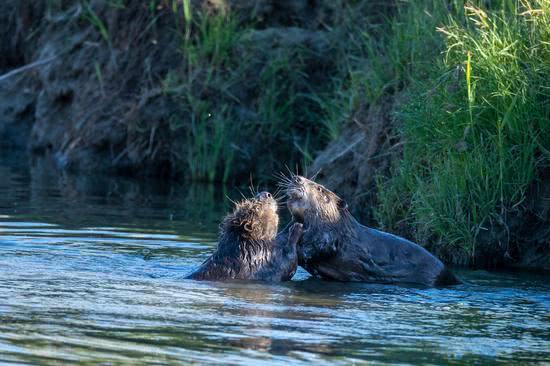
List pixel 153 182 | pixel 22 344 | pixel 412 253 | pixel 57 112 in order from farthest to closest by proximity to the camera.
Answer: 1. pixel 57 112
2. pixel 153 182
3. pixel 412 253
4. pixel 22 344

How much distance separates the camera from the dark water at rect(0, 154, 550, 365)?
550 cm

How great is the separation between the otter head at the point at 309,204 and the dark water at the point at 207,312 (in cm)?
46

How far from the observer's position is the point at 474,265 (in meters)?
9.09

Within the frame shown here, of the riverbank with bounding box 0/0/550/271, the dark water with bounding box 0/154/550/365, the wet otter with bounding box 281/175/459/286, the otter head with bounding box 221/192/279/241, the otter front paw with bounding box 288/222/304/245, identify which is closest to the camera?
the dark water with bounding box 0/154/550/365

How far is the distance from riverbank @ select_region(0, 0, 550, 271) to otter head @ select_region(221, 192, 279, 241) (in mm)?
1884

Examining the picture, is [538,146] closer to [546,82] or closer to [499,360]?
[546,82]

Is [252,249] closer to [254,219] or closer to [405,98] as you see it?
[254,219]

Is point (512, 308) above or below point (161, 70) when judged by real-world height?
below

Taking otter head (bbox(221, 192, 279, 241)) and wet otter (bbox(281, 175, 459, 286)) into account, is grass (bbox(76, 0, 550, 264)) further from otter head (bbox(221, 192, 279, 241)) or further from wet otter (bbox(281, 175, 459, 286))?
otter head (bbox(221, 192, 279, 241))

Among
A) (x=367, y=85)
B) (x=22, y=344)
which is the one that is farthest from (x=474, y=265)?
(x=22, y=344)

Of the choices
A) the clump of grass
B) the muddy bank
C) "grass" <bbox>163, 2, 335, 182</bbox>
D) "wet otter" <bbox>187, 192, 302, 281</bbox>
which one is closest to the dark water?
"wet otter" <bbox>187, 192, 302, 281</bbox>

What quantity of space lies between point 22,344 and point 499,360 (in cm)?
226

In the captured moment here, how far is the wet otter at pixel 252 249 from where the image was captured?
25.2 ft

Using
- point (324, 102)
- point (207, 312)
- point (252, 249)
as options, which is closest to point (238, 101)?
point (324, 102)
